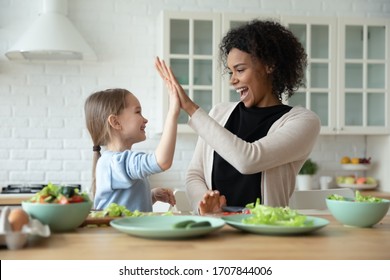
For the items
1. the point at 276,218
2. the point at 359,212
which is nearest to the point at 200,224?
the point at 276,218

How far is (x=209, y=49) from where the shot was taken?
14.5 feet

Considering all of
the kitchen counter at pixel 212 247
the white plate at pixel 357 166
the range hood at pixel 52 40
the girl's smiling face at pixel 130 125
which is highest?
the range hood at pixel 52 40

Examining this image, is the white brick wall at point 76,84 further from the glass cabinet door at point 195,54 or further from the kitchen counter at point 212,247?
the kitchen counter at point 212,247

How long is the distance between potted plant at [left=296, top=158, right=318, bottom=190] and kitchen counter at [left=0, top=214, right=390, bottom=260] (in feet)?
10.4

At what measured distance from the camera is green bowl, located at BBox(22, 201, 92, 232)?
138cm

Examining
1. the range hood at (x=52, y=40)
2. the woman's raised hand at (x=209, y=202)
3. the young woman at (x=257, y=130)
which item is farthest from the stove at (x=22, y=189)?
the woman's raised hand at (x=209, y=202)

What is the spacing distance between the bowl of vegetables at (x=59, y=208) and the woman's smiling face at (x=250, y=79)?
1.17 m

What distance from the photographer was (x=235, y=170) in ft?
7.86

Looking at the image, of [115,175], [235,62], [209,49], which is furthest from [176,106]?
[209,49]

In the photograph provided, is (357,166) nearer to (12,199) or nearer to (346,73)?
(346,73)

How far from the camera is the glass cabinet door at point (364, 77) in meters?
4.57

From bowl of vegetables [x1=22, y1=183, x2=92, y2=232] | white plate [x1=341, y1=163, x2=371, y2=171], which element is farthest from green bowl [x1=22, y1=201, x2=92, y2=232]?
white plate [x1=341, y1=163, x2=371, y2=171]

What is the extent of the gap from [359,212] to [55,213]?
0.80 m

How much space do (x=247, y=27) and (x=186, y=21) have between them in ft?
6.09
